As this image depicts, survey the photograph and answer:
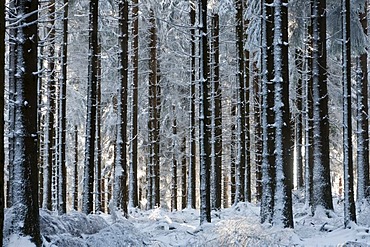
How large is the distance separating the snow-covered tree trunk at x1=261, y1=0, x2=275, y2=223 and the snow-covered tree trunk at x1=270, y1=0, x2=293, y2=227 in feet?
0.93

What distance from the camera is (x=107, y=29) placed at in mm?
25344

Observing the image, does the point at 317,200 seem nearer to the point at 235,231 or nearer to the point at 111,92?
the point at 235,231

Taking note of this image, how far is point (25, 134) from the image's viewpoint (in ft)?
30.3

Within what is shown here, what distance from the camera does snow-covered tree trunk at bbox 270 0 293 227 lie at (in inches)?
507

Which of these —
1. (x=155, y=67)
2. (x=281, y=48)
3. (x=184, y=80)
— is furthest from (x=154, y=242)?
(x=184, y=80)

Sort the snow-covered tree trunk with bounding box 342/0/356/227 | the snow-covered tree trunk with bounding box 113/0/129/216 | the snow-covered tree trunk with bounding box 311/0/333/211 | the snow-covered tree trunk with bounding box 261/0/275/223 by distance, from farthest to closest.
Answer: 1. the snow-covered tree trunk with bounding box 113/0/129/216
2. the snow-covered tree trunk with bounding box 311/0/333/211
3. the snow-covered tree trunk with bounding box 261/0/275/223
4. the snow-covered tree trunk with bounding box 342/0/356/227

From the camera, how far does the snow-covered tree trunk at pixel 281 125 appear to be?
42.2 ft

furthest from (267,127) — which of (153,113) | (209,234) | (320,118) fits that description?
(153,113)

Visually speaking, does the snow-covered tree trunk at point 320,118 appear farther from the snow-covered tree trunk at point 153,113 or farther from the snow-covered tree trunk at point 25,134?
the snow-covered tree trunk at point 153,113

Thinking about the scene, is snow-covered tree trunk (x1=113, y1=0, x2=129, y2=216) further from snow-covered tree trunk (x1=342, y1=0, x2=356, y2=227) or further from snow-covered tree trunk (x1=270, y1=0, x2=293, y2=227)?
snow-covered tree trunk (x1=342, y1=0, x2=356, y2=227)

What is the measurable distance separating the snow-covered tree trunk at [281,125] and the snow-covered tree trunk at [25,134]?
5942mm

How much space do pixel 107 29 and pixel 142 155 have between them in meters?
10.8

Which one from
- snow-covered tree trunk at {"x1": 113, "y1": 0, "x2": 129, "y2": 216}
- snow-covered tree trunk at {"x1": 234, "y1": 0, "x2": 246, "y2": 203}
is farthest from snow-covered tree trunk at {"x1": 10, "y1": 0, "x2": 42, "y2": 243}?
snow-covered tree trunk at {"x1": 234, "y1": 0, "x2": 246, "y2": 203}

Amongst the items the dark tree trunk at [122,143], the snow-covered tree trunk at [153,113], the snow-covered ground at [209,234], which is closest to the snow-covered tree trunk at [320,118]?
the snow-covered ground at [209,234]
